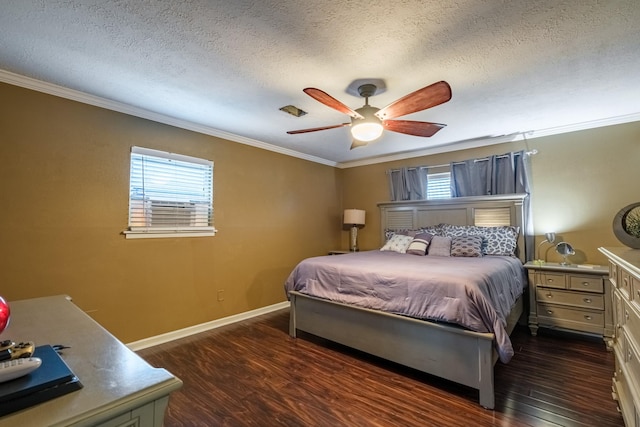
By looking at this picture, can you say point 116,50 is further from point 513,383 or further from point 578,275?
point 578,275

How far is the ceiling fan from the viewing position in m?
2.02

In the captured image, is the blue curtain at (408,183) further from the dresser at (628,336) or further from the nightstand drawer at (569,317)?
the dresser at (628,336)

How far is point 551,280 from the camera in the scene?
322cm

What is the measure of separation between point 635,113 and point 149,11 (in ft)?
14.7

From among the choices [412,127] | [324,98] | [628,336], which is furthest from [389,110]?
[628,336]

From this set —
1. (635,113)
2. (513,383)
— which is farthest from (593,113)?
(513,383)

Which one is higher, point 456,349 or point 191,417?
point 456,349

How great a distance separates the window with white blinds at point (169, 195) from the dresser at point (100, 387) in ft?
6.84

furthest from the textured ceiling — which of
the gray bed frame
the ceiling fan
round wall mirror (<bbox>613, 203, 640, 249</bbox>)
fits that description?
the gray bed frame

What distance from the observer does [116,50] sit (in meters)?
2.02

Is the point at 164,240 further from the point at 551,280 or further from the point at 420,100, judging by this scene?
the point at 551,280

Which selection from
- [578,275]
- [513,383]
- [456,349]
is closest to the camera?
[456,349]

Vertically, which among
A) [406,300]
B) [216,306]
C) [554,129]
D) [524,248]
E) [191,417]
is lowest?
[191,417]

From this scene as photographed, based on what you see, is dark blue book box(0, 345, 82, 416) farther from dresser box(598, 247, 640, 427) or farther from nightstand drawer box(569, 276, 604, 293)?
nightstand drawer box(569, 276, 604, 293)
